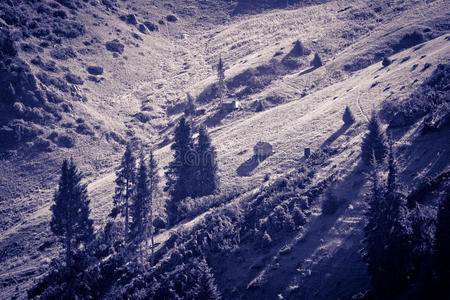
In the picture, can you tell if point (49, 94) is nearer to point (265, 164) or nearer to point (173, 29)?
point (265, 164)

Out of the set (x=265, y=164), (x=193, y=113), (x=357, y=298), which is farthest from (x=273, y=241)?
(x=193, y=113)

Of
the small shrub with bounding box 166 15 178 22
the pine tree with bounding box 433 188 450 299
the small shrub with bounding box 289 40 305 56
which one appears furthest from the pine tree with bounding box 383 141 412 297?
the small shrub with bounding box 166 15 178 22

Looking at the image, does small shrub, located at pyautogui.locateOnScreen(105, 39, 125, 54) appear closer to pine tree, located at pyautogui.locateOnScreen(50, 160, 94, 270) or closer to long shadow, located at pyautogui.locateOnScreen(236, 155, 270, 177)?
long shadow, located at pyautogui.locateOnScreen(236, 155, 270, 177)

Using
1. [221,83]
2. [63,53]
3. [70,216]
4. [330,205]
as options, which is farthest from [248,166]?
[63,53]

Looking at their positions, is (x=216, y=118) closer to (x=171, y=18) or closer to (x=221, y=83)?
(x=221, y=83)

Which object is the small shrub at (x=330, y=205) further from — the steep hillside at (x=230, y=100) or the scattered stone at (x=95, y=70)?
the scattered stone at (x=95, y=70)
